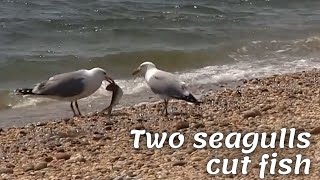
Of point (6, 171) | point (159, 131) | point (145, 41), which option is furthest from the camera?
point (145, 41)

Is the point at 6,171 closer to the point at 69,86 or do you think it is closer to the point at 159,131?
the point at 159,131

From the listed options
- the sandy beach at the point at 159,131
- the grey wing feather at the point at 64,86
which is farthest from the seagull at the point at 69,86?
the sandy beach at the point at 159,131

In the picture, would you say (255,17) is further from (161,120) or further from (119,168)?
(119,168)

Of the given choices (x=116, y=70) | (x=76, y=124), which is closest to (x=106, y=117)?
(x=76, y=124)

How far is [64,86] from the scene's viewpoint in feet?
24.0

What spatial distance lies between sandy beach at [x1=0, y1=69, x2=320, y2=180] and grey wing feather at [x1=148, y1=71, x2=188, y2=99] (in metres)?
0.27

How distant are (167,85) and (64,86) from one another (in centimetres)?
104

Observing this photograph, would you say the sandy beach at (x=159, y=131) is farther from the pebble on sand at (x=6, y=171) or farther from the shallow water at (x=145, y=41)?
the shallow water at (x=145, y=41)

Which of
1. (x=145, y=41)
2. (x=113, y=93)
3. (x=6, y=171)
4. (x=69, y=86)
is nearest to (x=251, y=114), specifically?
(x=113, y=93)

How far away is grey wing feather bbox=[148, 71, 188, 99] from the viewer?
703cm

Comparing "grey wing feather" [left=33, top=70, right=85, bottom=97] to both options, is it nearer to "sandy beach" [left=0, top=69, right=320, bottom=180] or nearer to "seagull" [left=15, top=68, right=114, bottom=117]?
"seagull" [left=15, top=68, right=114, bottom=117]

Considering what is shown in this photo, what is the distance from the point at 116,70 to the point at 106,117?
3144 mm

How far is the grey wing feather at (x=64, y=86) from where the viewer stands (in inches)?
288

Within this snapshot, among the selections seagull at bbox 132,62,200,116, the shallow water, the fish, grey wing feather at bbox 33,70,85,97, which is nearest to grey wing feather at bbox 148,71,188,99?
seagull at bbox 132,62,200,116
